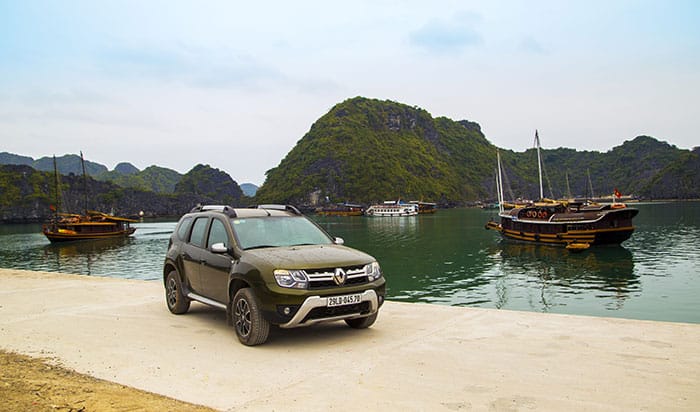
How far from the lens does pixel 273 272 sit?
696 cm

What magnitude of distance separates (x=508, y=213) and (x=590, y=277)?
27854mm

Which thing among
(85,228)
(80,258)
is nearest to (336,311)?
(80,258)

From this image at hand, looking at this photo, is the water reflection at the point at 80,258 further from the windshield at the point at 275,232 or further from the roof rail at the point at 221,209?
the windshield at the point at 275,232

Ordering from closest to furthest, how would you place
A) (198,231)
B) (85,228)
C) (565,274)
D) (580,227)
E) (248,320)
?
(248,320)
(198,231)
(565,274)
(580,227)
(85,228)

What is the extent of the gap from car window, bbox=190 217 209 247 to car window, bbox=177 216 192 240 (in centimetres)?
25

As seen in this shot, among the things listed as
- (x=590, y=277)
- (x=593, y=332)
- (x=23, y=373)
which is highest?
(x=23, y=373)

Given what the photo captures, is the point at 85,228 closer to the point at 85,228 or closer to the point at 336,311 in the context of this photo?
the point at 85,228

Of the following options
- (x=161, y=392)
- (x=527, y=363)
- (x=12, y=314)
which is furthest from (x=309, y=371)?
(x=12, y=314)

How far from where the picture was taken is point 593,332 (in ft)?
25.4

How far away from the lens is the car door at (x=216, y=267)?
7.93m

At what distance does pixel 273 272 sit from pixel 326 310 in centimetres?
88

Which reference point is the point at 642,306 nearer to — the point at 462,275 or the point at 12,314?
the point at 462,275

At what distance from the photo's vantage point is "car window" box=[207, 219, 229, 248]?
8.32 metres

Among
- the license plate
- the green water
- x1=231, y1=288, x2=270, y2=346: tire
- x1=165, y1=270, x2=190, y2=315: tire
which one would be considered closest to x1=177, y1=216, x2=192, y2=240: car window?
x1=165, y1=270, x2=190, y2=315: tire
